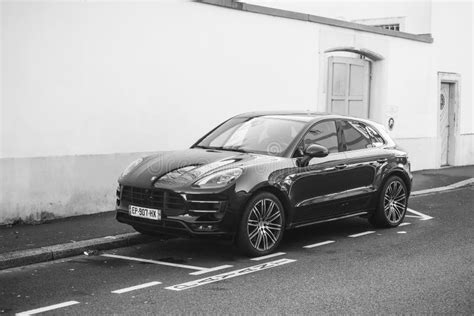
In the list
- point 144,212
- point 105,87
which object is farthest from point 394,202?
point 105,87

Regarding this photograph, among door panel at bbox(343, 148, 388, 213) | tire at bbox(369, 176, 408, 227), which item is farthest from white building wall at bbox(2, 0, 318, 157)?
tire at bbox(369, 176, 408, 227)

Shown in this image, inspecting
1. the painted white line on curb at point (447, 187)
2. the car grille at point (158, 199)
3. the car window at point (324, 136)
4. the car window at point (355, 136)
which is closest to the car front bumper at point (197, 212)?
the car grille at point (158, 199)

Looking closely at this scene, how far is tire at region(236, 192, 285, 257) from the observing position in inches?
319

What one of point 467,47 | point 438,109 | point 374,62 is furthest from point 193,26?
point 467,47

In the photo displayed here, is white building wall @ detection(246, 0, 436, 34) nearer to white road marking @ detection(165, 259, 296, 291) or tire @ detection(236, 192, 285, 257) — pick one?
tire @ detection(236, 192, 285, 257)

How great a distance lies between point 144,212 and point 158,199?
26 centimetres

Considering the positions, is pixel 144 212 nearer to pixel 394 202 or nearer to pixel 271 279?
pixel 271 279

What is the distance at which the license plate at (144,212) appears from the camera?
8.08 metres

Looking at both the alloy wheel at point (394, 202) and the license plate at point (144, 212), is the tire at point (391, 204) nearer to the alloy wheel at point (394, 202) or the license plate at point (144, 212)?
the alloy wheel at point (394, 202)

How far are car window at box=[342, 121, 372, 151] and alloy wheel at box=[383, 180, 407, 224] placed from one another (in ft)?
2.42

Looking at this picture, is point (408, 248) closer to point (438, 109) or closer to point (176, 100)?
point (176, 100)

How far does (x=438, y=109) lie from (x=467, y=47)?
245 cm

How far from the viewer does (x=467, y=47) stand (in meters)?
20.4

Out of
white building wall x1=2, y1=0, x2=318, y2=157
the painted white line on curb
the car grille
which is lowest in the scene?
the painted white line on curb
